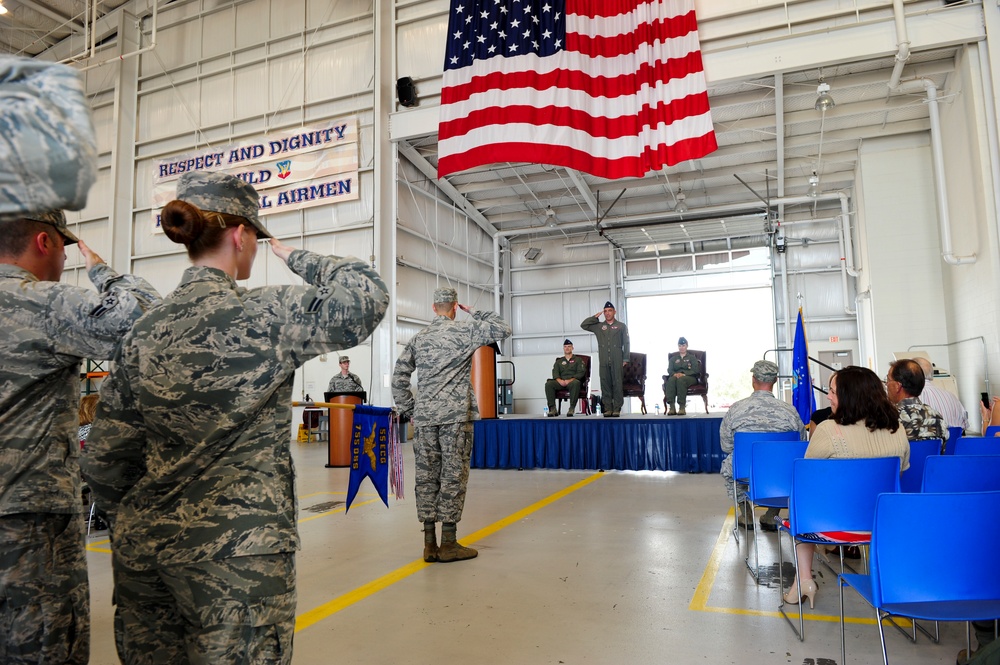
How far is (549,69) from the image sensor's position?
9.95 metres

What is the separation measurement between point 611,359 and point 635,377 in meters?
1.89

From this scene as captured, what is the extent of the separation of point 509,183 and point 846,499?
13.2 meters

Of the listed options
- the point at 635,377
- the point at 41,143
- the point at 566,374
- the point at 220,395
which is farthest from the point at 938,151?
the point at 41,143

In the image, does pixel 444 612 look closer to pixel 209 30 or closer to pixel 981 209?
pixel 981 209

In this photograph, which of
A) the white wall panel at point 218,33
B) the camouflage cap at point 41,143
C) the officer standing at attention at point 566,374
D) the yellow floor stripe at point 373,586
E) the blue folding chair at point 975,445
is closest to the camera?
the camouflage cap at point 41,143

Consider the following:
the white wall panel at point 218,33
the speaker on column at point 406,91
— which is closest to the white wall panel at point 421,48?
the speaker on column at point 406,91

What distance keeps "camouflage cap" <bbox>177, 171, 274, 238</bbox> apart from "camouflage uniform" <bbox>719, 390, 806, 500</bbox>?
4242mm

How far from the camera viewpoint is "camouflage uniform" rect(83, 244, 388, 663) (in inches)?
46.9

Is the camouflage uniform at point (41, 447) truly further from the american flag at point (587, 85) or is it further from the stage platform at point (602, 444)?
the american flag at point (587, 85)

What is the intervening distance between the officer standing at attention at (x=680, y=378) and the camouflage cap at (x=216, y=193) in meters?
9.23

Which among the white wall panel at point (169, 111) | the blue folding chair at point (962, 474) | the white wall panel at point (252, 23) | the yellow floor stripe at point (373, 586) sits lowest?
the yellow floor stripe at point (373, 586)

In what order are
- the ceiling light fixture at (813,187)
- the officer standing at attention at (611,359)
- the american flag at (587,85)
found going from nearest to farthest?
the officer standing at attention at (611,359), the american flag at (587,85), the ceiling light fixture at (813,187)

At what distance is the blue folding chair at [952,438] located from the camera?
4.13m

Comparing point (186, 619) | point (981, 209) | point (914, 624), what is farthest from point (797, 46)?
point (186, 619)
